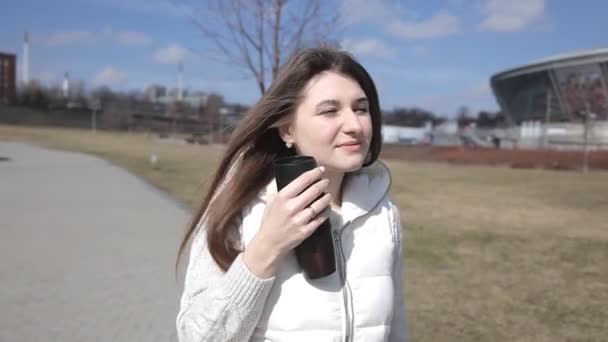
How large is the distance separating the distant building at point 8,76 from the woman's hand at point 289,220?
10381cm

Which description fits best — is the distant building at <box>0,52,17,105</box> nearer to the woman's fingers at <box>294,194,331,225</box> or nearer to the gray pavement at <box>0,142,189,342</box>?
the gray pavement at <box>0,142,189,342</box>

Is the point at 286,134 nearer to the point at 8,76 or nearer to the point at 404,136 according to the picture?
the point at 404,136

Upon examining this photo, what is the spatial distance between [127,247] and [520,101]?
8063cm

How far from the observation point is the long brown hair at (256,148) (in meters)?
1.52

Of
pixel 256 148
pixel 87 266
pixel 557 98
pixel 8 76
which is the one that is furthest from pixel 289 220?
pixel 8 76

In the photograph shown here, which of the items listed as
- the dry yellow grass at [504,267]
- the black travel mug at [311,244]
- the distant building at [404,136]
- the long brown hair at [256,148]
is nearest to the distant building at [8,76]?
the distant building at [404,136]

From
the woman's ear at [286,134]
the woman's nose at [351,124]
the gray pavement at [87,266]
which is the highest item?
the woman's nose at [351,124]

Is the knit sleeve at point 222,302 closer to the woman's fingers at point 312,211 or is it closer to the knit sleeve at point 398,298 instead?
the woman's fingers at point 312,211

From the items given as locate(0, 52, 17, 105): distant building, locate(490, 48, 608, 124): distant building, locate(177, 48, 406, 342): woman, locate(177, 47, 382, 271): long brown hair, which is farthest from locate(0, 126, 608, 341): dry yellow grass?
locate(0, 52, 17, 105): distant building

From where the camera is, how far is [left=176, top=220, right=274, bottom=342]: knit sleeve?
4.53 feet

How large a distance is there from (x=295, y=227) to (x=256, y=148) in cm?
45

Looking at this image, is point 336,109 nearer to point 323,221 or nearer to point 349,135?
point 349,135

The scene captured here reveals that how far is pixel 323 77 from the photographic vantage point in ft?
5.10

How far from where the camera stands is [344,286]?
1521 mm
